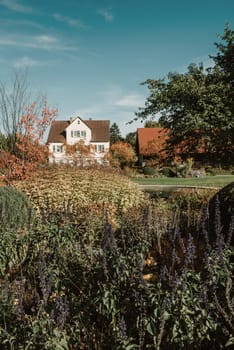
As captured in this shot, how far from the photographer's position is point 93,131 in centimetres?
4453

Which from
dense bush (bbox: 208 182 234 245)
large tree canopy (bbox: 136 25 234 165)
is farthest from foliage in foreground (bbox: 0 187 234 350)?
large tree canopy (bbox: 136 25 234 165)

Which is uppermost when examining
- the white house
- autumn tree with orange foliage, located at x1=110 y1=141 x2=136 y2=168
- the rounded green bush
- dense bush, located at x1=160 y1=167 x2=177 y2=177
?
the white house

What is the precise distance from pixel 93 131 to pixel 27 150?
104ft

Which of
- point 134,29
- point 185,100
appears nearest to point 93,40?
point 134,29

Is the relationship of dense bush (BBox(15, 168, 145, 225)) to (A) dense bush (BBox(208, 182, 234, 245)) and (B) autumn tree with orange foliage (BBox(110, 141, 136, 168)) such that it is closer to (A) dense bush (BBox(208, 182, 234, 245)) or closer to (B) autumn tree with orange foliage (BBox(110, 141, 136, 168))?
(A) dense bush (BBox(208, 182, 234, 245))

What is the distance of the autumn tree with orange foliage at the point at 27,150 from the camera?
12836mm

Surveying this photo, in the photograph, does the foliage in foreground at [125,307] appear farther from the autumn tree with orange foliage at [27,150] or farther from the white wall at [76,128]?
the white wall at [76,128]

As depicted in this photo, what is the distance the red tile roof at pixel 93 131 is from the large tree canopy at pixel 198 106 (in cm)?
3077

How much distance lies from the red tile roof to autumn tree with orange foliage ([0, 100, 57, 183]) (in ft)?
99.7

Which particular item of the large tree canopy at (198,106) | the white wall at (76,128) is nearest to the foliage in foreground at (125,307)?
the large tree canopy at (198,106)

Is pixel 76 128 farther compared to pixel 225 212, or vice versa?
pixel 76 128

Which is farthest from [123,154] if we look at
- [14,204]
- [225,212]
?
[225,212]

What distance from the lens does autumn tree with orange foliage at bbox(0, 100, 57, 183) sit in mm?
12836

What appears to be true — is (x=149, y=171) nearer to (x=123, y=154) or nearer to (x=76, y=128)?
(x=123, y=154)
